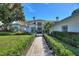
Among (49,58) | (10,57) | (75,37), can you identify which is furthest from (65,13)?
(10,57)

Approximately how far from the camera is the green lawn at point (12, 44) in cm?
385

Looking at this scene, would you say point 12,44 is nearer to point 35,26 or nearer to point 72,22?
point 35,26

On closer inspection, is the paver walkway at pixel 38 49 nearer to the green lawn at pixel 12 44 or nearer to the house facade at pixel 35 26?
the green lawn at pixel 12 44

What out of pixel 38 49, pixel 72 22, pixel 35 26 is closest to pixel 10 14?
pixel 35 26

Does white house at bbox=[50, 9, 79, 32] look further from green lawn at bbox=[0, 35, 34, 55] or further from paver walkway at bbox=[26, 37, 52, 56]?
green lawn at bbox=[0, 35, 34, 55]

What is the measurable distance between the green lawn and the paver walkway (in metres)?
0.20

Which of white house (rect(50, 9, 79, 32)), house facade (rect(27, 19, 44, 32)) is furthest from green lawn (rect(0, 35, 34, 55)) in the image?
white house (rect(50, 9, 79, 32))

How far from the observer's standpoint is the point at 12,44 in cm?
416

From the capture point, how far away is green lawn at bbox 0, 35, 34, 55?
12.6 feet

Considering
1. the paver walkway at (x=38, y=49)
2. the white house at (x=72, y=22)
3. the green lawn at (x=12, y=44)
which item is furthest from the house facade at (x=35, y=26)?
the white house at (x=72, y=22)

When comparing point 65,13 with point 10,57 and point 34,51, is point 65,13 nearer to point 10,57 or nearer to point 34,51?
point 34,51

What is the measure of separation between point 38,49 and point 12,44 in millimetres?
535

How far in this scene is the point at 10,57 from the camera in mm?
3885

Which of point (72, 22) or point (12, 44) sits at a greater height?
point (72, 22)
